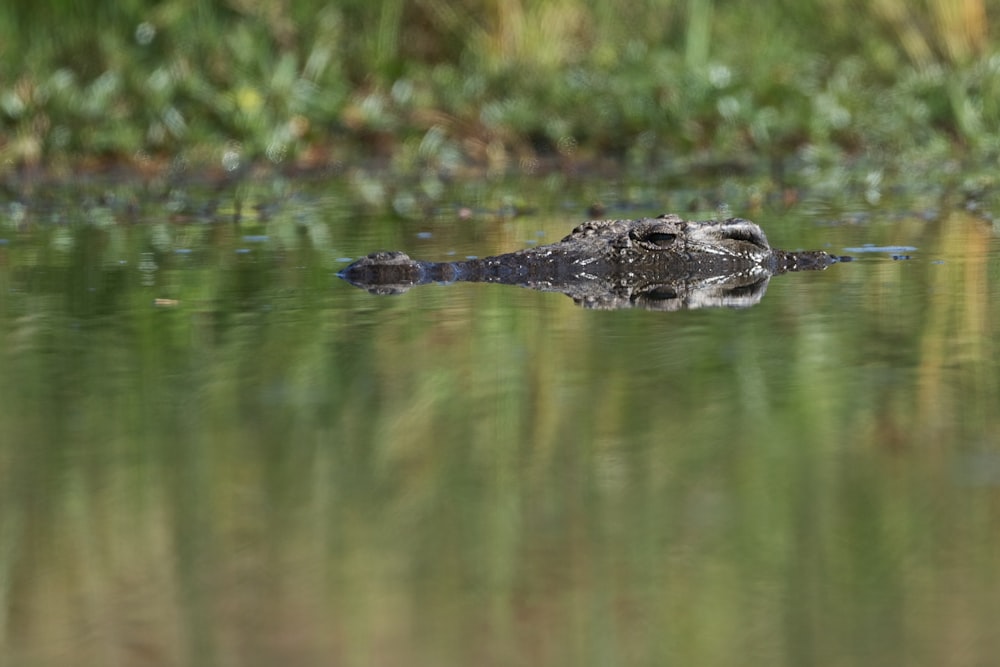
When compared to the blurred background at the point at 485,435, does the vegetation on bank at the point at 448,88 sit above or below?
above

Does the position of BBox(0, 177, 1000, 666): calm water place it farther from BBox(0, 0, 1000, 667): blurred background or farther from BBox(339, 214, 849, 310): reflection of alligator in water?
BBox(339, 214, 849, 310): reflection of alligator in water

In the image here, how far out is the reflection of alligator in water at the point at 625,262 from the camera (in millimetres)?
7430

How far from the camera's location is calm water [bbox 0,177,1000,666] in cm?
294

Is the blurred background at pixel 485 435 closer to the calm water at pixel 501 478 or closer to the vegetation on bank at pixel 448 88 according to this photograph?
the calm water at pixel 501 478

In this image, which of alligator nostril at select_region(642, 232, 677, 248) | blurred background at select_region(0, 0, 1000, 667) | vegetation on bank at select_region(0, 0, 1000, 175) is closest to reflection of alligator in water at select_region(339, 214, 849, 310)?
alligator nostril at select_region(642, 232, 677, 248)

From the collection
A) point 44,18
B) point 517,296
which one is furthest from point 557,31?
point 517,296

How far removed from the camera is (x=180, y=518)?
3650 mm

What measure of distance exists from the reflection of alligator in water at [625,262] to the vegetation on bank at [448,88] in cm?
600

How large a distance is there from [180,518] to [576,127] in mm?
10779

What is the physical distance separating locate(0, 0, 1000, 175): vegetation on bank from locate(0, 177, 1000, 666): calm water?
676cm

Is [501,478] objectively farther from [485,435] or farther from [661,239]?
[661,239]

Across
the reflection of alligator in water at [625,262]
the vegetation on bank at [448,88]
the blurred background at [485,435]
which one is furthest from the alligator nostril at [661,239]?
the vegetation on bank at [448,88]

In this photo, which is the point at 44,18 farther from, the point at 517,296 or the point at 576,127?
the point at 517,296

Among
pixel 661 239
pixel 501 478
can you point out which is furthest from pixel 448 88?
pixel 501 478
